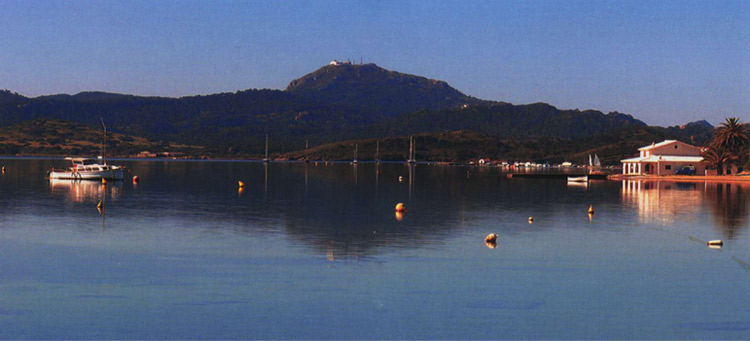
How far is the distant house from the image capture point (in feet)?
460

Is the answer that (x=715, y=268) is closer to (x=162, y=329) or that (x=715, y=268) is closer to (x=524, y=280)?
(x=524, y=280)

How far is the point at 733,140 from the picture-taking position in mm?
125438

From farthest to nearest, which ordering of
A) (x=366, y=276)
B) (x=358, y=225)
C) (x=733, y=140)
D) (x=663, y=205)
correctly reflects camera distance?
(x=733, y=140) < (x=663, y=205) < (x=358, y=225) < (x=366, y=276)

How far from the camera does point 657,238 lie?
3956 centimetres

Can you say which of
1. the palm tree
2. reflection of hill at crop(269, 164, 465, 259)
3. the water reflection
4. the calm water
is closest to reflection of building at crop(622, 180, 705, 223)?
the water reflection

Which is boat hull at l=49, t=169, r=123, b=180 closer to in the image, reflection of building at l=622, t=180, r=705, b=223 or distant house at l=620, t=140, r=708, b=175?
reflection of building at l=622, t=180, r=705, b=223

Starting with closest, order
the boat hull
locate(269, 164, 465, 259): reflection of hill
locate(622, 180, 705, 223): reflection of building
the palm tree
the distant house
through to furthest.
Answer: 1. locate(269, 164, 465, 259): reflection of hill
2. locate(622, 180, 705, 223): reflection of building
3. the boat hull
4. the palm tree
5. the distant house

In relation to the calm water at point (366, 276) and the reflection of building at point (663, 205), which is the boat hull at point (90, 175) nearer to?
the calm water at point (366, 276)

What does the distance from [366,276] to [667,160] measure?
129m

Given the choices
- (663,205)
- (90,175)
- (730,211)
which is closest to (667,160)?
(663,205)

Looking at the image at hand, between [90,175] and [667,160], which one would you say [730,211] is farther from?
[667,160]

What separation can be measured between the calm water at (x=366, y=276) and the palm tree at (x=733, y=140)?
83676 mm

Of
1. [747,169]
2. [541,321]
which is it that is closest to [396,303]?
[541,321]

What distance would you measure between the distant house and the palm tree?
808 cm
